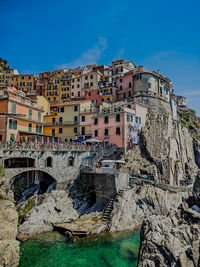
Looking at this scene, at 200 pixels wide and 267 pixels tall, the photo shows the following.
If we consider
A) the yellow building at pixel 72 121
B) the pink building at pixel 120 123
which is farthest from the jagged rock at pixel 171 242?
the yellow building at pixel 72 121

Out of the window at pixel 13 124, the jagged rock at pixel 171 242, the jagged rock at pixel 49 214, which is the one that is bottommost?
the jagged rock at pixel 49 214

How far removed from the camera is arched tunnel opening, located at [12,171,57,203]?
107ft

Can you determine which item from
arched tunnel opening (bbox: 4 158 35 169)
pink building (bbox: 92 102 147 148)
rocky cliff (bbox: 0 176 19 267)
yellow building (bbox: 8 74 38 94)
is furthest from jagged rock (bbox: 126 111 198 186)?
yellow building (bbox: 8 74 38 94)

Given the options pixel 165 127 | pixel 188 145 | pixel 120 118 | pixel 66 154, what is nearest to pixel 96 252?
pixel 66 154

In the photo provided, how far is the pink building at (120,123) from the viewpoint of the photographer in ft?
131

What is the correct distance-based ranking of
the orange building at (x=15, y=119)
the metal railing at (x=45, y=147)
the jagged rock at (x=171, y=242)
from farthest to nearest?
the orange building at (x=15, y=119) < the metal railing at (x=45, y=147) < the jagged rock at (x=171, y=242)

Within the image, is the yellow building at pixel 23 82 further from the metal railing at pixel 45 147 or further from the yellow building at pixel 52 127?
the metal railing at pixel 45 147

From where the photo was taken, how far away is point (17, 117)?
3716 cm

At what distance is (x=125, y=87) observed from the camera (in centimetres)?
5575

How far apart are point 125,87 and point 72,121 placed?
16.5 m

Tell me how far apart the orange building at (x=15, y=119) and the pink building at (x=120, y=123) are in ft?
39.2

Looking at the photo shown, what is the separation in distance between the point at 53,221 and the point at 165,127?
97.7 feet

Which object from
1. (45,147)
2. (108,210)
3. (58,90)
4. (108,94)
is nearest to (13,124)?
(45,147)

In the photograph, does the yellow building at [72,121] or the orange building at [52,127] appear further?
the orange building at [52,127]
